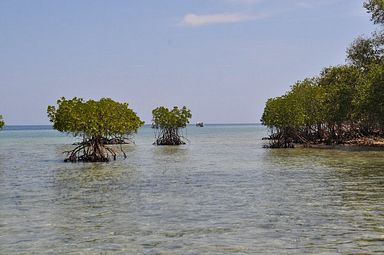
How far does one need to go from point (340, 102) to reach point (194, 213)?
32.8 meters

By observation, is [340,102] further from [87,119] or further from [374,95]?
[87,119]

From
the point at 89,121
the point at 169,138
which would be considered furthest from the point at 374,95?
the point at 169,138

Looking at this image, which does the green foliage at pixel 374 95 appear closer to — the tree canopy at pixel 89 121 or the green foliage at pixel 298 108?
the green foliage at pixel 298 108

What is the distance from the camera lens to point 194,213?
1305 centimetres

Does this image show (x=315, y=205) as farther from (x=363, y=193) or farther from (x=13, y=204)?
(x=13, y=204)

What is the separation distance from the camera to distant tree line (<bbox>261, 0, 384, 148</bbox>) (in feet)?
127

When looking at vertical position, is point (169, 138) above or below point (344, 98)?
below

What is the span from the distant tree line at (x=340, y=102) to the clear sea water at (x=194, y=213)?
1612 centimetres

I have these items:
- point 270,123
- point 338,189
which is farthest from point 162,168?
point 270,123

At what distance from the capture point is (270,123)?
46.3 meters

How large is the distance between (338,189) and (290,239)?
26.4 feet

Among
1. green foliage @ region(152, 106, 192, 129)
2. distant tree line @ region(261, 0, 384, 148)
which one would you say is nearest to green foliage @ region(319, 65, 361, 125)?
distant tree line @ region(261, 0, 384, 148)

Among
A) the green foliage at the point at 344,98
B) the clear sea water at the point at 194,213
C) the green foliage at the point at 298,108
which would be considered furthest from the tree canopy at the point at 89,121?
the green foliage at the point at 344,98

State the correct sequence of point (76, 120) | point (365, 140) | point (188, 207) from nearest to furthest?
point (188, 207) → point (76, 120) → point (365, 140)
